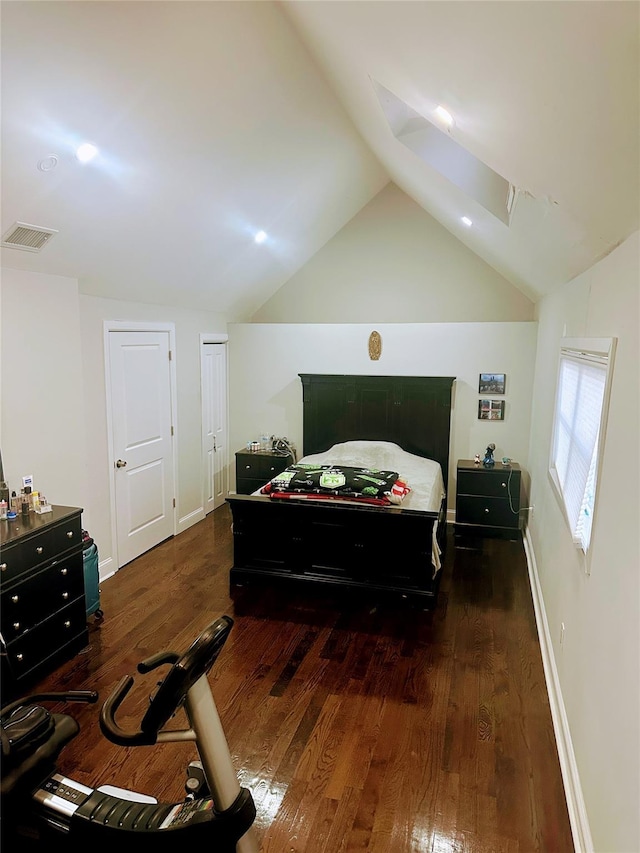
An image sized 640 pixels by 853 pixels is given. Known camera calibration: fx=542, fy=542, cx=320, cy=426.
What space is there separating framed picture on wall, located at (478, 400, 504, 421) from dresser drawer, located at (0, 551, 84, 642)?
400cm

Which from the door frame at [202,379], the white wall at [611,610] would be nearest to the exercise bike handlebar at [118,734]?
the white wall at [611,610]

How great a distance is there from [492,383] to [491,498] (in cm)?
118

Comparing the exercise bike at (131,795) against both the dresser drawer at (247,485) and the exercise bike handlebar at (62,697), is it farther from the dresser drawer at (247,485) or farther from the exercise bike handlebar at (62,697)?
the dresser drawer at (247,485)

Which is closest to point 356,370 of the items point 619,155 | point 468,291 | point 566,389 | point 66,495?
point 468,291

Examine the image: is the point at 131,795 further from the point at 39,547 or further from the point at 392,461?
the point at 392,461

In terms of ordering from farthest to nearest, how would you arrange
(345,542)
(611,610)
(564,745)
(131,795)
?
(345,542) < (564,745) < (131,795) < (611,610)

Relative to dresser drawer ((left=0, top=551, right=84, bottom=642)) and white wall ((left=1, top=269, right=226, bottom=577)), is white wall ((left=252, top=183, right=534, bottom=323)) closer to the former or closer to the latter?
white wall ((left=1, top=269, right=226, bottom=577))

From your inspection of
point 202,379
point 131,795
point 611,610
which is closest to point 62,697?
point 131,795

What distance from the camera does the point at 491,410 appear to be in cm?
559

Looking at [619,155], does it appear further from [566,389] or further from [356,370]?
[356,370]

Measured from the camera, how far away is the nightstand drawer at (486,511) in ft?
17.4

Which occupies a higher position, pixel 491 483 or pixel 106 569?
pixel 491 483

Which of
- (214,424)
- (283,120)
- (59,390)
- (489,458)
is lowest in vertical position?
(489,458)

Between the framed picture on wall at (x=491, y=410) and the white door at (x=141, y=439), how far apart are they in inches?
124
